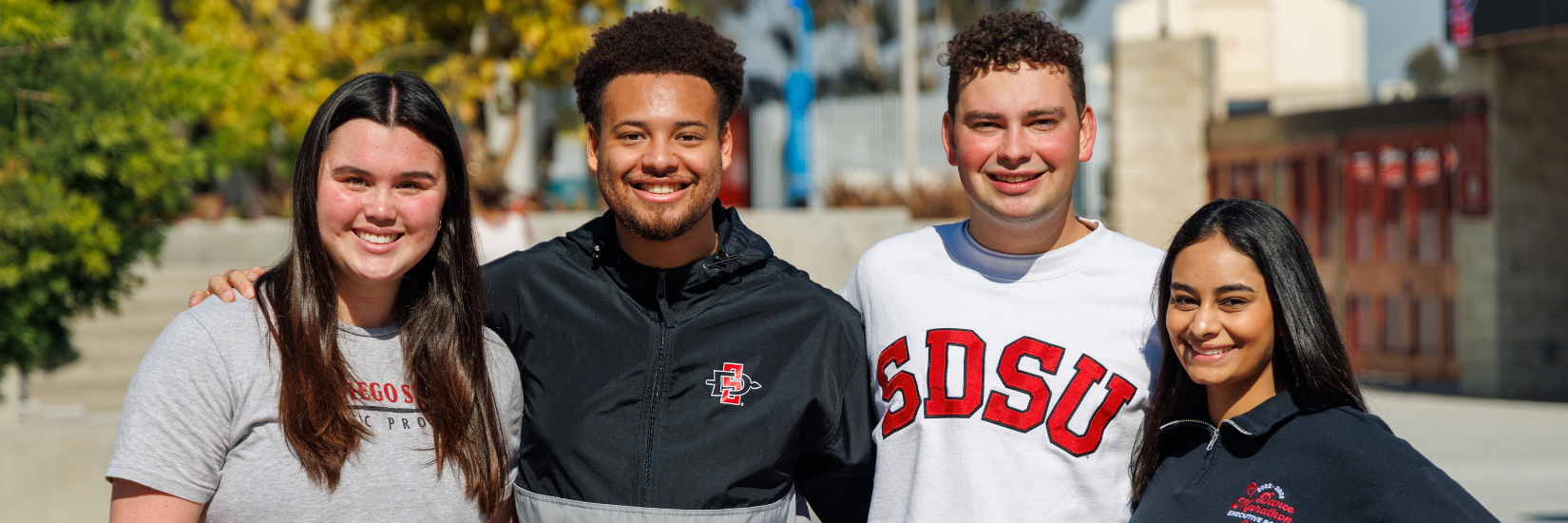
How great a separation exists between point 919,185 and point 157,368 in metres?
9.22

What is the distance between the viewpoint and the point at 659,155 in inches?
106

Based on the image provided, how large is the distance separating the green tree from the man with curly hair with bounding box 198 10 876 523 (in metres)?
2.02

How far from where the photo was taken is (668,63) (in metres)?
2.77

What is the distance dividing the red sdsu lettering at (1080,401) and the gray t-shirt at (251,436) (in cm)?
128

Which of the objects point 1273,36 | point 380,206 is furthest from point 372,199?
point 1273,36

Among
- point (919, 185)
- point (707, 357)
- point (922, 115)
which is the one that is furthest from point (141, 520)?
point (922, 115)

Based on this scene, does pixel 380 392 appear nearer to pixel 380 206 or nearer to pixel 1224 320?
pixel 380 206

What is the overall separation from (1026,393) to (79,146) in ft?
10.8

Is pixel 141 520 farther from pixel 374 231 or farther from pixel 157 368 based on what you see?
pixel 374 231

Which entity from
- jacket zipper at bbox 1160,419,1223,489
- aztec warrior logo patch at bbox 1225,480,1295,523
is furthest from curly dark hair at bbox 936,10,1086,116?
aztec warrior logo patch at bbox 1225,480,1295,523

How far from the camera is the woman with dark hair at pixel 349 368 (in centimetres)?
214

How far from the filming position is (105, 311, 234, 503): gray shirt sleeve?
210 centimetres

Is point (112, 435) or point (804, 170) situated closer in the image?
point (112, 435)

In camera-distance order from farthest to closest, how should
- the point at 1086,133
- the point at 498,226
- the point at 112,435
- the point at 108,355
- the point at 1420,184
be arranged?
1. the point at 1420,184
2. the point at 498,226
3. the point at 108,355
4. the point at 112,435
5. the point at 1086,133
